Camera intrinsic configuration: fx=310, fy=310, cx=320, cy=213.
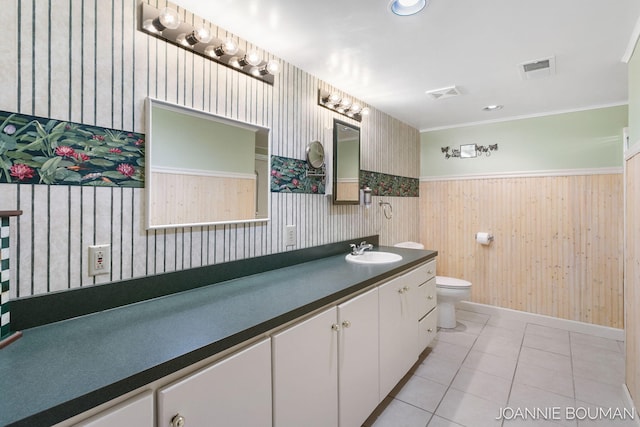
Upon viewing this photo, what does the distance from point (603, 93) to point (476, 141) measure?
1137mm

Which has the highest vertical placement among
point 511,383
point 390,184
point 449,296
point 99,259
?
point 390,184

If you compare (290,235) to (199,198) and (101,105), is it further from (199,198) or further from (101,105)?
(101,105)

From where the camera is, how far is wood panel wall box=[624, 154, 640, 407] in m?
1.75

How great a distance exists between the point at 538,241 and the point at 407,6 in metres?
2.87

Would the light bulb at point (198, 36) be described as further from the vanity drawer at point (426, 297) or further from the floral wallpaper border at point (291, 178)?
the vanity drawer at point (426, 297)

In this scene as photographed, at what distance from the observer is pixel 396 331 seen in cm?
200

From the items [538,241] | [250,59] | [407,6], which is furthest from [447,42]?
[538,241]

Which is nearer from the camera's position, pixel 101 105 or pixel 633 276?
pixel 101 105

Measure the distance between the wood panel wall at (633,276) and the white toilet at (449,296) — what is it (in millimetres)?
1156

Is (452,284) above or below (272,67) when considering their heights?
below

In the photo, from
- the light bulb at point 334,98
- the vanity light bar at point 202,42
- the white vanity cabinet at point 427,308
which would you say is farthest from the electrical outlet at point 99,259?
the white vanity cabinet at point 427,308

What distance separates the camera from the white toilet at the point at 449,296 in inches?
118

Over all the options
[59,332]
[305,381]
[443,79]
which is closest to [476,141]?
[443,79]

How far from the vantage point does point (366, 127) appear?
2.92 m
